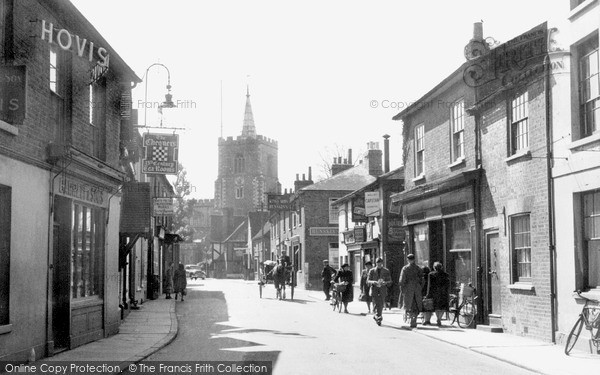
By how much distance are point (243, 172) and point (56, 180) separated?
99.3 m

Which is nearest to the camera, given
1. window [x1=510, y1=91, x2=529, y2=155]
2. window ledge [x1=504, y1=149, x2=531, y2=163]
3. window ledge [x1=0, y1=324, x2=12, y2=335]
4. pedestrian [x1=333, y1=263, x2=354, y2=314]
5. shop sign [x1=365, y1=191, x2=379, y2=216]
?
window ledge [x1=0, y1=324, x2=12, y2=335]

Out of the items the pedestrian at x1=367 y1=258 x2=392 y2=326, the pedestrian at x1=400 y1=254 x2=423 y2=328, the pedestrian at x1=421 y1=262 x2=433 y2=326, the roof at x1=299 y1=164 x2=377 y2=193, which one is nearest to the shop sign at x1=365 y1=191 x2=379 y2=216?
the pedestrian at x1=421 y1=262 x2=433 y2=326

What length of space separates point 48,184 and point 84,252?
2.66m

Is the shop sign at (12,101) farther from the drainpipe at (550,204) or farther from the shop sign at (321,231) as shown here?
the shop sign at (321,231)

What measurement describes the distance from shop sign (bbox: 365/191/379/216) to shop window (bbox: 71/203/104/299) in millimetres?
15293

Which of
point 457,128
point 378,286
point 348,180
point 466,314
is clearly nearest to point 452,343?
point 466,314

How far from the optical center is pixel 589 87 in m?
13.8

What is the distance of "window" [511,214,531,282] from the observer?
16141mm

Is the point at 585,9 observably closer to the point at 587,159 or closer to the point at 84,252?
the point at 587,159

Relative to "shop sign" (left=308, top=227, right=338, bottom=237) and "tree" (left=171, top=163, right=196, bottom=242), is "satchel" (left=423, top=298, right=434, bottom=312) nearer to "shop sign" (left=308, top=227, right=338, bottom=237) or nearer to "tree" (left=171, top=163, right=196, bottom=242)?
"shop sign" (left=308, top=227, right=338, bottom=237)

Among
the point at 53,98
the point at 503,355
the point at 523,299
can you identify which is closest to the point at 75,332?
the point at 53,98

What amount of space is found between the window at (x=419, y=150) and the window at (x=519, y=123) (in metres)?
6.46

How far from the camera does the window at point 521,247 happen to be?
1614 cm

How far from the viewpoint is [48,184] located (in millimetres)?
13055
